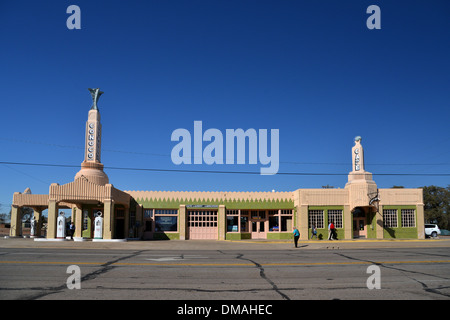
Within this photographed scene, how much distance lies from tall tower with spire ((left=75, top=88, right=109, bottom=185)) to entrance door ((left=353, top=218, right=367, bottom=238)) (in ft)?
78.0

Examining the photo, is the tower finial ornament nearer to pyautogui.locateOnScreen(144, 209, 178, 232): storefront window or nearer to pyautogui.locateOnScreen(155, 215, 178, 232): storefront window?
pyautogui.locateOnScreen(144, 209, 178, 232): storefront window

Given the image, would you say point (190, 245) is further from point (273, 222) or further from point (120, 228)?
point (273, 222)

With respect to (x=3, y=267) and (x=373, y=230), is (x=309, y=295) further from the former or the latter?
(x=373, y=230)

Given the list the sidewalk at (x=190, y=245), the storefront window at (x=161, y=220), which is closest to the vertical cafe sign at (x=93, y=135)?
the storefront window at (x=161, y=220)

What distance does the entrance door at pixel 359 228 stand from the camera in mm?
38000

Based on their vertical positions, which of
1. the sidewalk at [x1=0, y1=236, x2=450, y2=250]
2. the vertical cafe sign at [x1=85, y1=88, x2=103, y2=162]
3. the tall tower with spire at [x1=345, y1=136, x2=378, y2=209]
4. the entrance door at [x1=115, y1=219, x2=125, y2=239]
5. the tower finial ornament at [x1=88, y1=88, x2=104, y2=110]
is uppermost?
the tower finial ornament at [x1=88, y1=88, x2=104, y2=110]

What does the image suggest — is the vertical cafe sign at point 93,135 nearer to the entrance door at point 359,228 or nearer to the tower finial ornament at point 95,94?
the tower finial ornament at point 95,94

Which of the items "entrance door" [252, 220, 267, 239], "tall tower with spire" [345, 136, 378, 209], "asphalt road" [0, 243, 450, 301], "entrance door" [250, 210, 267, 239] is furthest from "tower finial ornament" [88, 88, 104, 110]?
"tall tower with spire" [345, 136, 378, 209]

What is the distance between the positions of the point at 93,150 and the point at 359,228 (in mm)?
25934

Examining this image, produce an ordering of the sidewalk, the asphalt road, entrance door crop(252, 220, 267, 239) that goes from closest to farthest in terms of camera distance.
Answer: the asphalt road, the sidewalk, entrance door crop(252, 220, 267, 239)

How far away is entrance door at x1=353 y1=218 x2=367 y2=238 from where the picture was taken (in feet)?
125
